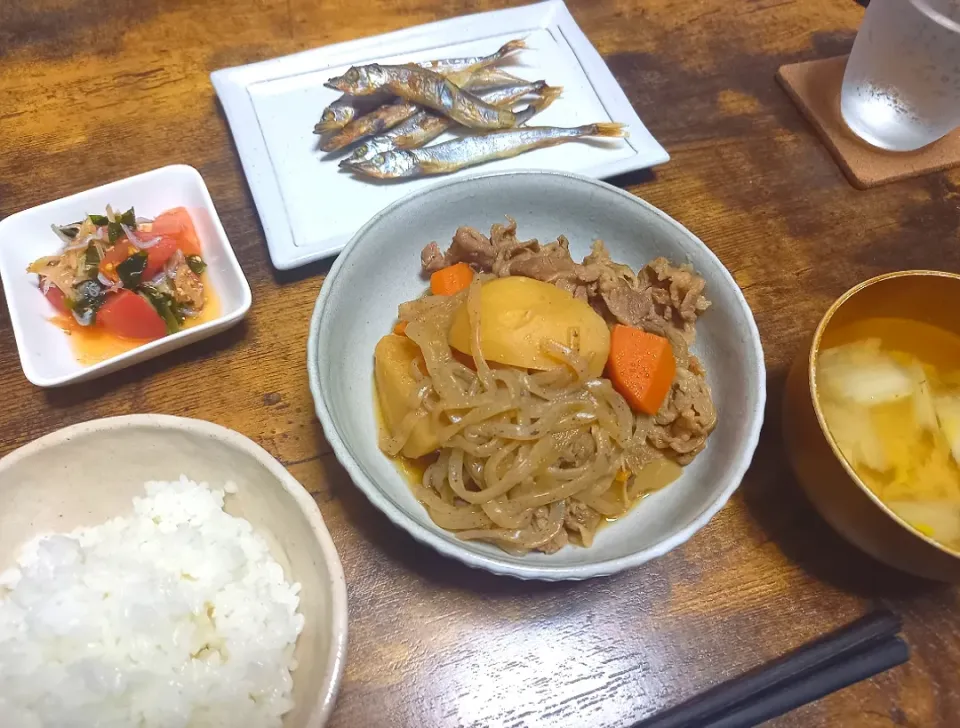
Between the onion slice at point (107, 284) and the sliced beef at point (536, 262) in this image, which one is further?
the onion slice at point (107, 284)

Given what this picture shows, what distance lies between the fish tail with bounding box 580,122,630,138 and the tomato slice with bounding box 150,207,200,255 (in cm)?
156

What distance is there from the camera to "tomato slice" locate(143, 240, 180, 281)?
2.22m

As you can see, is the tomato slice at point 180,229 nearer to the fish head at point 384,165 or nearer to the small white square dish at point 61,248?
the small white square dish at point 61,248

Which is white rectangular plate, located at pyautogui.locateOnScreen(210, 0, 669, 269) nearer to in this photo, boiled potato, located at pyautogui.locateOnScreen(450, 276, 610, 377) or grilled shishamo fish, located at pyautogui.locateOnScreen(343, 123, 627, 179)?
grilled shishamo fish, located at pyautogui.locateOnScreen(343, 123, 627, 179)

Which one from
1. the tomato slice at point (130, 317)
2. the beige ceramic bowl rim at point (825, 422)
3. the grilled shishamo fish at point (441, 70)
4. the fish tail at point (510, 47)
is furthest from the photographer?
the fish tail at point (510, 47)

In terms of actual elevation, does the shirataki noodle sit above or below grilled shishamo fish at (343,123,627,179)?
below

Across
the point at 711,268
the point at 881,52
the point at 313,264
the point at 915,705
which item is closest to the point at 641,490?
the point at 711,268

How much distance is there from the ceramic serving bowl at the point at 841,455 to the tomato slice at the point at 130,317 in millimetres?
1954

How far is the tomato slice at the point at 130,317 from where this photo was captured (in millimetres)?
2109

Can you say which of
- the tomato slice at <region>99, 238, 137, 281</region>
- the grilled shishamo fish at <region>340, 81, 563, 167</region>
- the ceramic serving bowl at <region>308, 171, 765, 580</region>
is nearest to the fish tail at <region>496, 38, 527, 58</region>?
the grilled shishamo fish at <region>340, 81, 563, 167</region>

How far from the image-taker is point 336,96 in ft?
9.01

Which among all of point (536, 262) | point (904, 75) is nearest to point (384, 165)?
point (536, 262)

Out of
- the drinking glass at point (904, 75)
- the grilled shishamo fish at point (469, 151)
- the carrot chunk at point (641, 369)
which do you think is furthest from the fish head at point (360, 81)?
the drinking glass at point (904, 75)

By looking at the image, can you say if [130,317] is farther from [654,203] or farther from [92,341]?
[654,203]
